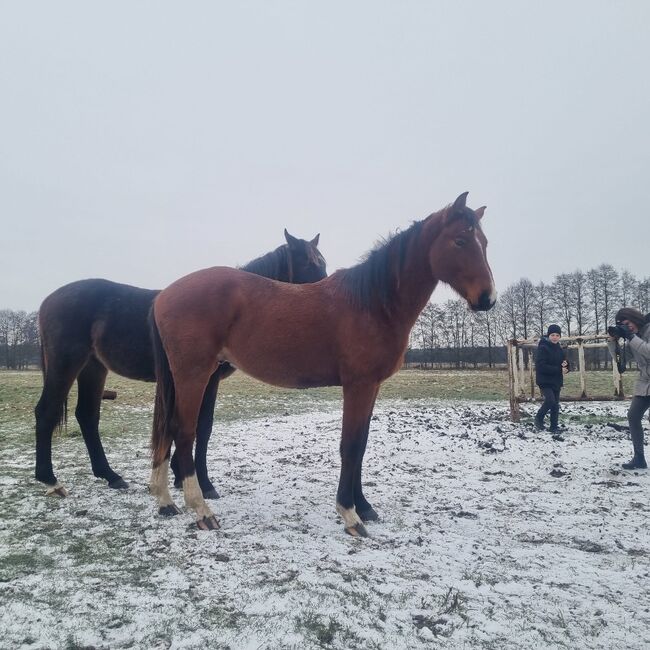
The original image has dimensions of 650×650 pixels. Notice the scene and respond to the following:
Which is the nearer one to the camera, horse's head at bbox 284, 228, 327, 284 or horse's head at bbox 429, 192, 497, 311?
horse's head at bbox 429, 192, 497, 311

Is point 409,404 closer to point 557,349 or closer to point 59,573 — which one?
point 557,349

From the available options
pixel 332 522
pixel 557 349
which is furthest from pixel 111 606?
pixel 557 349

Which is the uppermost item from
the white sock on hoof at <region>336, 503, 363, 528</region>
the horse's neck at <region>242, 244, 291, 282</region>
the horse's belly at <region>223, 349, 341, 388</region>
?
the horse's neck at <region>242, 244, 291, 282</region>

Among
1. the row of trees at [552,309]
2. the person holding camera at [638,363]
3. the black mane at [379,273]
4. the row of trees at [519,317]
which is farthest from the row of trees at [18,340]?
the person holding camera at [638,363]

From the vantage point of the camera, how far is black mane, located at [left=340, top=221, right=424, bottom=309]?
13.9ft

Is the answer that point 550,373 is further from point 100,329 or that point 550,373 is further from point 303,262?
point 100,329

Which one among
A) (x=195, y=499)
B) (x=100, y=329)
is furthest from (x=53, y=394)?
(x=195, y=499)

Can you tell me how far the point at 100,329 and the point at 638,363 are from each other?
23.3 ft

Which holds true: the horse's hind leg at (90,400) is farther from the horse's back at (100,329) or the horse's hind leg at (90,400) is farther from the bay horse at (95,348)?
the horse's back at (100,329)

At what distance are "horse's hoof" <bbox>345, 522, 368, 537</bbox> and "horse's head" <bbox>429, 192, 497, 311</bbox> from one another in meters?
2.20

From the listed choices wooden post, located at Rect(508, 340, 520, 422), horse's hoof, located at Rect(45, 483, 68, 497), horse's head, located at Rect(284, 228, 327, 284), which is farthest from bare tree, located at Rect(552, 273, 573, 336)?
horse's hoof, located at Rect(45, 483, 68, 497)

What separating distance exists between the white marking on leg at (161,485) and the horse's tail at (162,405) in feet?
0.22

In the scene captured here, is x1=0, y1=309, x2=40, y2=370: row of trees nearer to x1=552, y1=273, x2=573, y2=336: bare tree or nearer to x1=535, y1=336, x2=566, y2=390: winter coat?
x1=535, y1=336, x2=566, y2=390: winter coat

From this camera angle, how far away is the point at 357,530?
3.85m
